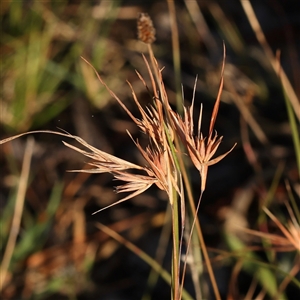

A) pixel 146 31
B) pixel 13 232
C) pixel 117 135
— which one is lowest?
pixel 13 232

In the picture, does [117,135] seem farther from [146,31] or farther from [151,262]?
[146,31]

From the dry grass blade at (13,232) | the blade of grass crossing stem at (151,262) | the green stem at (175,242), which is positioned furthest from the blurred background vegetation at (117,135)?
the green stem at (175,242)

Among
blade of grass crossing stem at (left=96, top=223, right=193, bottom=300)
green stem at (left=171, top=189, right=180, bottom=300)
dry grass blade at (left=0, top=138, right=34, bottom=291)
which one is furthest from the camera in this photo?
dry grass blade at (left=0, top=138, right=34, bottom=291)

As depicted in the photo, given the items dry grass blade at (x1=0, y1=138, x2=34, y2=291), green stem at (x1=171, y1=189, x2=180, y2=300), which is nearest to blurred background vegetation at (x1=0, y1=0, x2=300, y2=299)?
dry grass blade at (x1=0, y1=138, x2=34, y2=291)

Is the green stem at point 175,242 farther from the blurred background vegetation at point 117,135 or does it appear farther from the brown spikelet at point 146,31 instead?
the blurred background vegetation at point 117,135

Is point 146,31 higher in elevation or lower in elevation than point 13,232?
higher

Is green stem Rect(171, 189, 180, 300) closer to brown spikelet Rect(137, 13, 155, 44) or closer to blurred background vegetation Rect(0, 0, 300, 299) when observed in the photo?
brown spikelet Rect(137, 13, 155, 44)

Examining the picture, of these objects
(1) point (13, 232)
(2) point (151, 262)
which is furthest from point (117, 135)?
(2) point (151, 262)

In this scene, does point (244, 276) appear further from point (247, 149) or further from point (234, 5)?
point (234, 5)

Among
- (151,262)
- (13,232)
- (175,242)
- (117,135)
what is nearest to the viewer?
(175,242)
